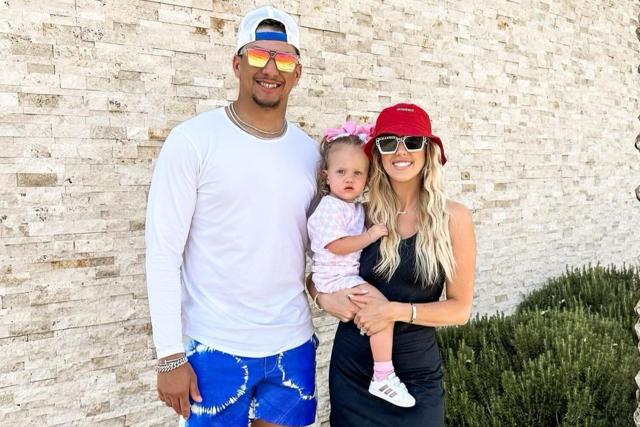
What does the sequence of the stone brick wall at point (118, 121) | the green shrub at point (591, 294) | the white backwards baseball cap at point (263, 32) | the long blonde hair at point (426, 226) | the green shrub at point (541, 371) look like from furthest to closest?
the green shrub at point (591, 294) < the green shrub at point (541, 371) < the stone brick wall at point (118, 121) < the white backwards baseball cap at point (263, 32) < the long blonde hair at point (426, 226)

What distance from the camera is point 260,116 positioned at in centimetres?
244

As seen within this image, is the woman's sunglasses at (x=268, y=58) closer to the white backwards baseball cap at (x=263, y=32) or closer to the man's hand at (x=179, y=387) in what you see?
the white backwards baseball cap at (x=263, y=32)

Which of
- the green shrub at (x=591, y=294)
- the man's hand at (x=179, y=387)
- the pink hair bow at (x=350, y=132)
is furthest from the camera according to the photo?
the green shrub at (x=591, y=294)

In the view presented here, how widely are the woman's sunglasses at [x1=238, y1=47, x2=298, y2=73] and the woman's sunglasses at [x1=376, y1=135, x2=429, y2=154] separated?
52 cm

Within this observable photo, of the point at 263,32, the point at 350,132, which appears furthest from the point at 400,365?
the point at 263,32

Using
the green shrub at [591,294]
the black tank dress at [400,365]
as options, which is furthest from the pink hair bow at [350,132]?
the green shrub at [591,294]

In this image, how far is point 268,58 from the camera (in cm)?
242

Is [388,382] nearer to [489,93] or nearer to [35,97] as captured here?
[35,97]

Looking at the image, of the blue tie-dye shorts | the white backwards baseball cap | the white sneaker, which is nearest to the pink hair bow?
the white backwards baseball cap

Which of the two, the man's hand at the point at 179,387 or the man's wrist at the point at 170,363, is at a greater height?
the man's wrist at the point at 170,363

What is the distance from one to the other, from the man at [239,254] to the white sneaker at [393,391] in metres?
0.36

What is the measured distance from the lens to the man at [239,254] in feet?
7.30

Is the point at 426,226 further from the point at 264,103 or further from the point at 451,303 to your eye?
the point at 264,103

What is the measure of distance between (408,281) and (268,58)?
112cm
